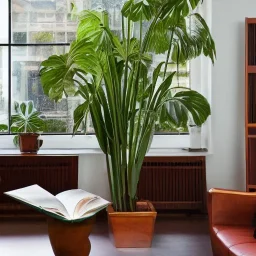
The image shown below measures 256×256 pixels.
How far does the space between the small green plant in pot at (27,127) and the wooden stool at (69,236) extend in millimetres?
1617

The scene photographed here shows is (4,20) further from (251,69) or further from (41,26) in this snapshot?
(251,69)

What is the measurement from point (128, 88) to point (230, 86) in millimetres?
1032

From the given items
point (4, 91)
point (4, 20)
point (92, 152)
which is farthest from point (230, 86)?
point (4, 20)

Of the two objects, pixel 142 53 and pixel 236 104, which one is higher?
pixel 142 53

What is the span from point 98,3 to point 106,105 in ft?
4.29

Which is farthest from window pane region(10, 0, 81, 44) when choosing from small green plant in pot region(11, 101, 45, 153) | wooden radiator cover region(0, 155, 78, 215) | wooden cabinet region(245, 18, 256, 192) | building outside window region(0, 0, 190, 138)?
wooden cabinet region(245, 18, 256, 192)

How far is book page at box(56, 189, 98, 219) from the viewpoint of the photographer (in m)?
1.87

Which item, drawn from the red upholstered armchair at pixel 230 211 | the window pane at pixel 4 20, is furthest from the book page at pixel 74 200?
the window pane at pixel 4 20

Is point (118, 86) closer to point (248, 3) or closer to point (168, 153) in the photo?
point (168, 153)

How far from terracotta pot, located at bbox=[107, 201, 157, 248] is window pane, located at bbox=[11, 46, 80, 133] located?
1.26 meters

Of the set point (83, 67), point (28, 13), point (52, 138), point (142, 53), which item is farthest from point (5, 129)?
point (142, 53)

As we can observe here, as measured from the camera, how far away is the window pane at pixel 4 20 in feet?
12.5

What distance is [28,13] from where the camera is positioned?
3.82 metres

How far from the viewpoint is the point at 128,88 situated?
9.47 ft
